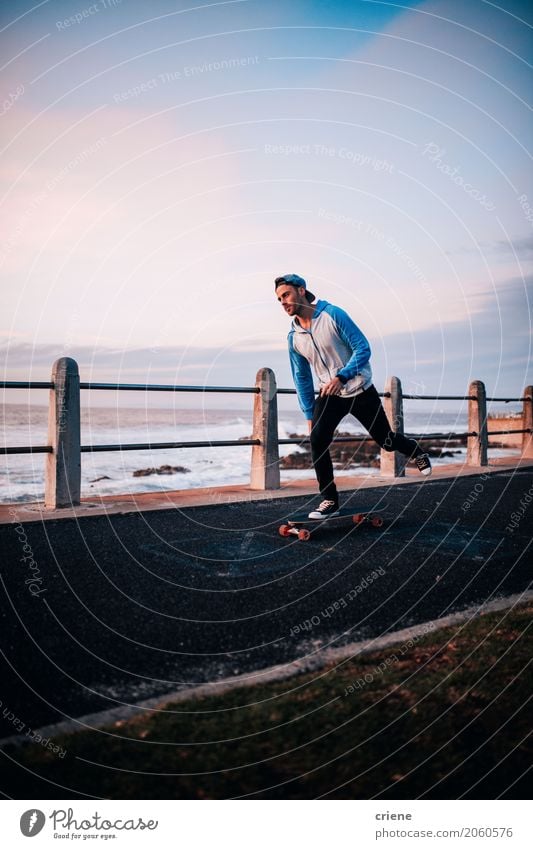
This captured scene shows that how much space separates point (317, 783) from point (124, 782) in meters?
0.56

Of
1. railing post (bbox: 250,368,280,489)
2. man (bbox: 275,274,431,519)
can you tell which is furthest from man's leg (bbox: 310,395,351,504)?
railing post (bbox: 250,368,280,489)

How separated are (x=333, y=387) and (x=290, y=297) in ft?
2.93

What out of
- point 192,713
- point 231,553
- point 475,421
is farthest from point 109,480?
point 192,713

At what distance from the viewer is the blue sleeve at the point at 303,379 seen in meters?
6.22

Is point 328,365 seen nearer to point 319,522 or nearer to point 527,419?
point 319,522

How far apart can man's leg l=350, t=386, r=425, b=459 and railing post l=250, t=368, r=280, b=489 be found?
2.31m

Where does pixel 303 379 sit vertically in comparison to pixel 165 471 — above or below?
above

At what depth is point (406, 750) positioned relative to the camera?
197 centimetres

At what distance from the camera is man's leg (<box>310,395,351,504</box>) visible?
587 centimetres

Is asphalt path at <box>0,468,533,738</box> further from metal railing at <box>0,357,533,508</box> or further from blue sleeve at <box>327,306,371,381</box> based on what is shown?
blue sleeve at <box>327,306,371,381</box>

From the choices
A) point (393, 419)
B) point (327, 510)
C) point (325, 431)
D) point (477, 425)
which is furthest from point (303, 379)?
point (477, 425)

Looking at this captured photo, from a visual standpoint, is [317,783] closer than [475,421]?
Yes

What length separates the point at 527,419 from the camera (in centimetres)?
1488

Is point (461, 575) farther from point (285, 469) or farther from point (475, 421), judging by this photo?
point (285, 469)
